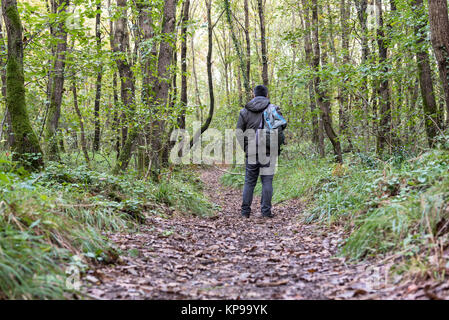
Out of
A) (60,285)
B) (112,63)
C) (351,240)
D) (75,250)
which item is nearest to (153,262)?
(75,250)

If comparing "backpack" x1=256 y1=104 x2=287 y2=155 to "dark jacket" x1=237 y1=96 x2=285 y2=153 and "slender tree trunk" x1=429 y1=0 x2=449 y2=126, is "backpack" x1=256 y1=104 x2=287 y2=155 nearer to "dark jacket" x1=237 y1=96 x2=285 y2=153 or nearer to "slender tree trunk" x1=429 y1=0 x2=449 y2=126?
"dark jacket" x1=237 y1=96 x2=285 y2=153

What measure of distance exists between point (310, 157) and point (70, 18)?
880 centimetres

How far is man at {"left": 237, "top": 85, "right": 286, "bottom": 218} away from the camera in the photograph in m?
6.48

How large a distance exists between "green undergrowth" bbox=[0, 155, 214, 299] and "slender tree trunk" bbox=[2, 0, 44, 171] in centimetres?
42

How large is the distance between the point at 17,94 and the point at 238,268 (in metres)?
4.52

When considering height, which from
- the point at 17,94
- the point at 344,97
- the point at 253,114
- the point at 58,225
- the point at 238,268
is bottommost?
the point at 238,268

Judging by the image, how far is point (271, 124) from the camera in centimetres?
637

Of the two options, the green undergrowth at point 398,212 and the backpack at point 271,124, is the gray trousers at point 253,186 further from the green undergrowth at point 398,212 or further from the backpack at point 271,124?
the green undergrowth at point 398,212

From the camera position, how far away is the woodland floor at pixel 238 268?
265 centimetres

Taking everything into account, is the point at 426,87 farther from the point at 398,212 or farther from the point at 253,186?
the point at 398,212

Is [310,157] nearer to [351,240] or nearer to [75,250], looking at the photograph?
[351,240]

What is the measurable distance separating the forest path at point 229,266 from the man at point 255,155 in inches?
33.8

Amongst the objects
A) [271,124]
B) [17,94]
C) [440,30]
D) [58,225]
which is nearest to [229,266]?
[58,225]

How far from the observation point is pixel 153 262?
3.53 metres
